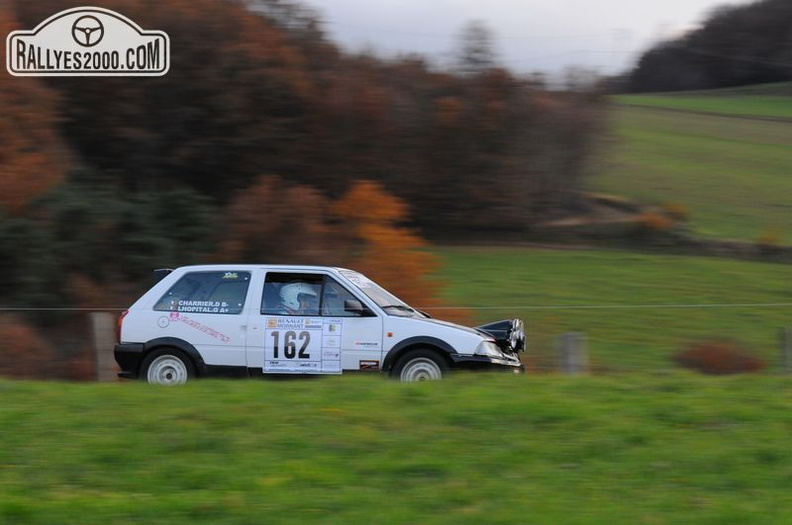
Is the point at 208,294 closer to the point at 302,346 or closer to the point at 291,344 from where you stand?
the point at 291,344

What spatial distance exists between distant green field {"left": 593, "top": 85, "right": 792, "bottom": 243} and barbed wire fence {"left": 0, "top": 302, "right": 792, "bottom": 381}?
10.6 metres

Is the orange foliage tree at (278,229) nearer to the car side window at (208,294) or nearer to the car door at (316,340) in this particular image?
the car side window at (208,294)

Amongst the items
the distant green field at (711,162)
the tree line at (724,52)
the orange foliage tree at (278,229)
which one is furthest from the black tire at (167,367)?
the tree line at (724,52)

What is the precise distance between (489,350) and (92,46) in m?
15.7

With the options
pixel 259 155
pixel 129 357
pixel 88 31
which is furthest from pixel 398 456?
pixel 88 31

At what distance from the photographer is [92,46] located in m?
22.6

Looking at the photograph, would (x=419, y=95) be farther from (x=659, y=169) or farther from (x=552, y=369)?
(x=552, y=369)

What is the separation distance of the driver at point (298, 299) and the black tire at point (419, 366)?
1.14m

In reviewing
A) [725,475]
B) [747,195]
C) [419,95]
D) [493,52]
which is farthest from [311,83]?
[725,475]

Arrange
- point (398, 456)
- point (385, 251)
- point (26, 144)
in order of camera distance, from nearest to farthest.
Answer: point (398, 456) < point (385, 251) < point (26, 144)

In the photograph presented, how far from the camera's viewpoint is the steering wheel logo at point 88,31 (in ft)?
73.1

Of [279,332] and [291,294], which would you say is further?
[291,294]

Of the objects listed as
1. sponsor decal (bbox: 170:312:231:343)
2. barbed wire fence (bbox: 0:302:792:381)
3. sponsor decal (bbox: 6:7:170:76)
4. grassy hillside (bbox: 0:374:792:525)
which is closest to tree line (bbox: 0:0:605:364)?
sponsor decal (bbox: 6:7:170:76)

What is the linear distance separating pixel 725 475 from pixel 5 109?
52.5 feet
